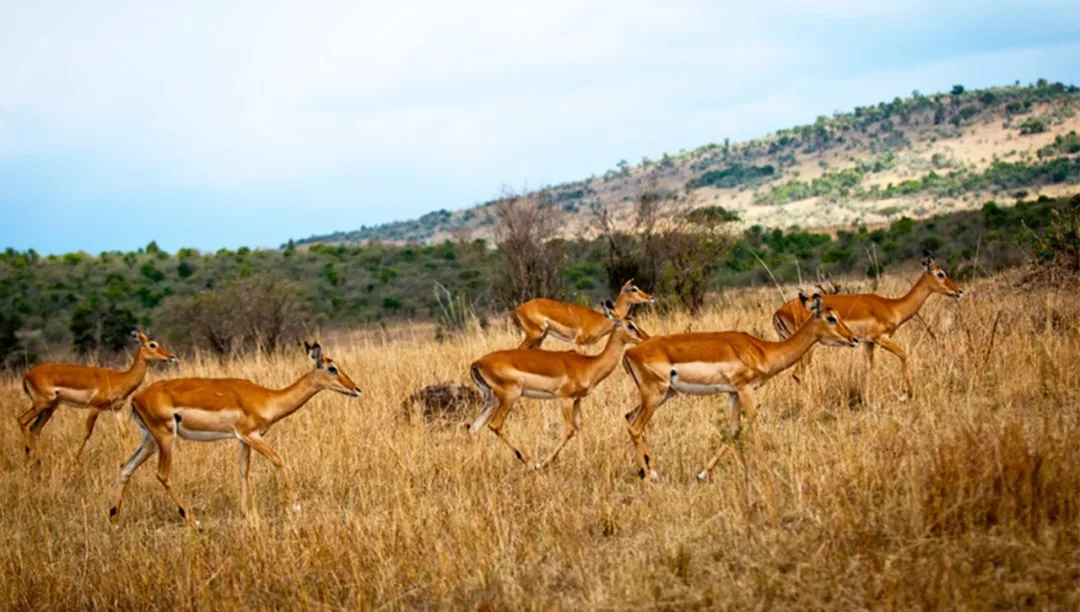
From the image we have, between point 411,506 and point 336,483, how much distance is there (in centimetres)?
182

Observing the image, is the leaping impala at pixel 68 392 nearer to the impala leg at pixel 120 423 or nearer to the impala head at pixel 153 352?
the impala leg at pixel 120 423

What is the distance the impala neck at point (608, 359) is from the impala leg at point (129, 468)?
3.95m

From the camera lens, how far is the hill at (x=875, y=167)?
5788cm

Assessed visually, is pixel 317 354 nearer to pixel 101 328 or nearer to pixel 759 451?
pixel 759 451

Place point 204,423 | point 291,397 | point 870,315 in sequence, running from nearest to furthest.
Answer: point 204,423
point 291,397
point 870,315

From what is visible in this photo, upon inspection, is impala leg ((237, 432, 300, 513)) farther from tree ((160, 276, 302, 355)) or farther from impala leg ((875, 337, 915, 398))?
tree ((160, 276, 302, 355))

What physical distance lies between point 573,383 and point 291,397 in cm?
256

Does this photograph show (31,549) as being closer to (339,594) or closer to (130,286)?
(339,594)

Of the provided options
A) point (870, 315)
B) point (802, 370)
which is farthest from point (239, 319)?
point (870, 315)

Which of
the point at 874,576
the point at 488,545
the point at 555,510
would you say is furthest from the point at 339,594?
the point at 874,576

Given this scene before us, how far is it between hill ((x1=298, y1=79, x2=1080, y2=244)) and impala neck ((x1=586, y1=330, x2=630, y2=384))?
35.7 metres

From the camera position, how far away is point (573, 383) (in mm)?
9359

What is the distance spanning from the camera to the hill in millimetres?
57875

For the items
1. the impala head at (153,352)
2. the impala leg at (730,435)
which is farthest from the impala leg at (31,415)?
the impala leg at (730,435)
